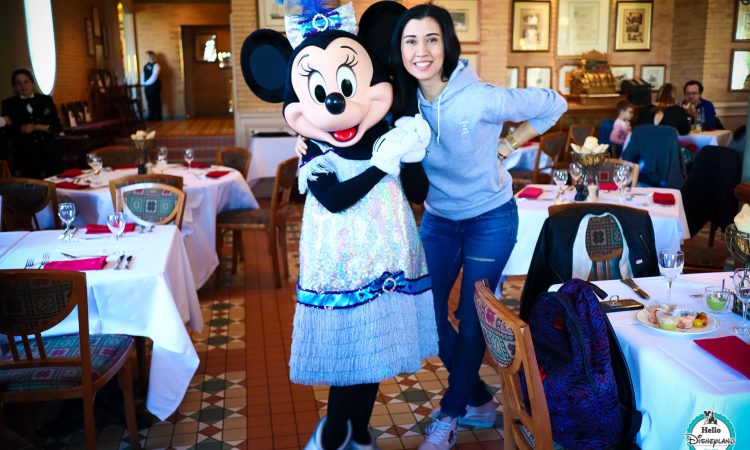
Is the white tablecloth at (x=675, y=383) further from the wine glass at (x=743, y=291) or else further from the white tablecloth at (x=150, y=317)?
the white tablecloth at (x=150, y=317)

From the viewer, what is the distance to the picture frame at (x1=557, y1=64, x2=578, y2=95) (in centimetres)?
1230

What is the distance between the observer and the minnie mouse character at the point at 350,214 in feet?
7.87

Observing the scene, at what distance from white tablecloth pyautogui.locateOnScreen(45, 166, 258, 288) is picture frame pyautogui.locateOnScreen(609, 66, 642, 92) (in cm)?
874

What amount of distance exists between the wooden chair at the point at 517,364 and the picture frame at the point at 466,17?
831 centimetres

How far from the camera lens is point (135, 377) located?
374 cm

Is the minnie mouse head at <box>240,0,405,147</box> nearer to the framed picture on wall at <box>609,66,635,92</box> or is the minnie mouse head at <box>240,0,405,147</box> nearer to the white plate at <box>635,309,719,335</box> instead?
the white plate at <box>635,309,719,335</box>

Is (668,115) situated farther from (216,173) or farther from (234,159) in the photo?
(216,173)

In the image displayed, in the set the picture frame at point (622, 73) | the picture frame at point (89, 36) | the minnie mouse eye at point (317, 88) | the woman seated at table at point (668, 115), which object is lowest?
the woman seated at table at point (668, 115)

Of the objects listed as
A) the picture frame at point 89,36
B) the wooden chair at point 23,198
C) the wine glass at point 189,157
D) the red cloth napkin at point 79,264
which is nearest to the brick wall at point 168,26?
the picture frame at point 89,36

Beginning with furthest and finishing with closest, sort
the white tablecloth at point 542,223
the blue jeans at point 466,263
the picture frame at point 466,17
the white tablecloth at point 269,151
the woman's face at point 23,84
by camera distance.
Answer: the picture frame at point 466,17 < the white tablecloth at point 269,151 < the woman's face at point 23,84 < the white tablecloth at point 542,223 < the blue jeans at point 466,263

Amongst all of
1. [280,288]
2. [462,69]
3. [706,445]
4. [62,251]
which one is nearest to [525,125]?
[462,69]

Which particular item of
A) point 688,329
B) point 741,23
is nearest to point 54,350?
point 688,329

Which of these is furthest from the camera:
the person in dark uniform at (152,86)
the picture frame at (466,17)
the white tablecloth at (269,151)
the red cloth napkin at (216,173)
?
the person in dark uniform at (152,86)

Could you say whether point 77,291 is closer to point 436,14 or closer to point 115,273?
point 115,273
